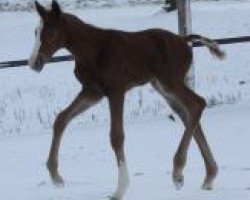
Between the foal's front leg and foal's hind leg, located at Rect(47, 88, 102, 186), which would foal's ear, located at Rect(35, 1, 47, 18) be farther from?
the foal's front leg

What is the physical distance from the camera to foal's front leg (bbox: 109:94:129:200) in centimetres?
586

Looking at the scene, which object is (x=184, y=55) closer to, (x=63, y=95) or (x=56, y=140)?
(x=56, y=140)

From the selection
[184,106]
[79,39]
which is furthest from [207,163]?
[79,39]

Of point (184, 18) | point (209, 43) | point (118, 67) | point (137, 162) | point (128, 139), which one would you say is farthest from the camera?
point (184, 18)

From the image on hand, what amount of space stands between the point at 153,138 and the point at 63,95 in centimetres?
495

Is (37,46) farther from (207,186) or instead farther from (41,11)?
(207,186)

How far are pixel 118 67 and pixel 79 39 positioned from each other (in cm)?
35

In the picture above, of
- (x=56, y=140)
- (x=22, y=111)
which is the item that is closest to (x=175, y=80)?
(x=56, y=140)

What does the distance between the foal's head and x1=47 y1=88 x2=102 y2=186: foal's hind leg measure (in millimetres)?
442

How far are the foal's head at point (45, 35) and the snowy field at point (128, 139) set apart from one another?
108 cm

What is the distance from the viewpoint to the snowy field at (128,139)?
6.54 metres

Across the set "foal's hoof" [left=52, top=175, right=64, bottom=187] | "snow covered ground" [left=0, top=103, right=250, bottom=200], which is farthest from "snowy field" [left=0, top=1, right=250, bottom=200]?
"foal's hoof" [left=52, top=175, right=64, bottom=187]

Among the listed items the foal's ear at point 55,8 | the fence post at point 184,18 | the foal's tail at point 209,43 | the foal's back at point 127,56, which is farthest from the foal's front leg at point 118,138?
the fence post at point 184,18

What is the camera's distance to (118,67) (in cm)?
589
